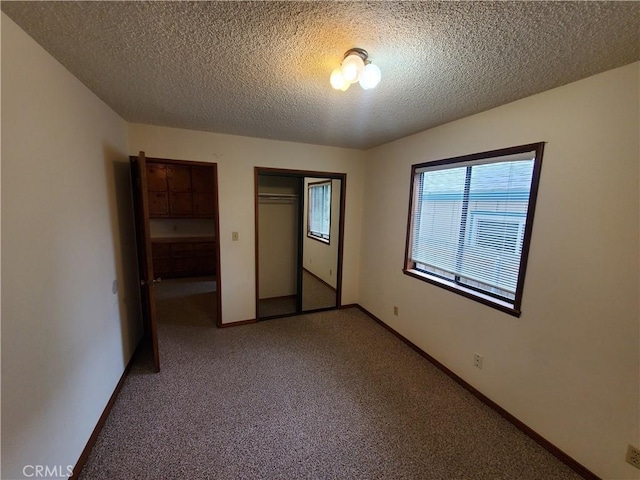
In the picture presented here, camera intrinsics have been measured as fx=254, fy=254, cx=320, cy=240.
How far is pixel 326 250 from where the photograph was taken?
4398mm

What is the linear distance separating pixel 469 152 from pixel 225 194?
260cm

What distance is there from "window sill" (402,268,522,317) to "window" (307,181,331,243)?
1.75 metres

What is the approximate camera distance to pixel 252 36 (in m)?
1.24

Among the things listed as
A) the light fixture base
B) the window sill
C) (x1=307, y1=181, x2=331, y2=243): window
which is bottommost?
the window sill

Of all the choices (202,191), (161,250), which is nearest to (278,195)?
(202,191)

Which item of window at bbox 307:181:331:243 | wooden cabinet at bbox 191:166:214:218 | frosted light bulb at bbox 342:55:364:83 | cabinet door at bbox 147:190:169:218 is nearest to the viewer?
frosted light bulb at bbox 342:55:364:83

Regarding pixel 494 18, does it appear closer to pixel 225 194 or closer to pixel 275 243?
pixel 225 194

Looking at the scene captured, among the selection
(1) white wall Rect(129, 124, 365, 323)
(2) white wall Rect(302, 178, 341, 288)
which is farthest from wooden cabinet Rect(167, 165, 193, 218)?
(2) white wall Rect(302, 178, 341, 288)

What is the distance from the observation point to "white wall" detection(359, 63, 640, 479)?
1.39 metres

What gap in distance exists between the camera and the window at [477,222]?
6.14 ft

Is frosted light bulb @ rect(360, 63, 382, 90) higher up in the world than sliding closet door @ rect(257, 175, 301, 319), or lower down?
higher up

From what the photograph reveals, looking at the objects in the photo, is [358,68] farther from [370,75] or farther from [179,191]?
[179,191]

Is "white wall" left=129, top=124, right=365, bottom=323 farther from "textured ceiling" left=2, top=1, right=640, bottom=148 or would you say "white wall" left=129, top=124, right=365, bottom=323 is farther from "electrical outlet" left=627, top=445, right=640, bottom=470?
"electrical outlet" left=627, top=445, right=640, bottom=470

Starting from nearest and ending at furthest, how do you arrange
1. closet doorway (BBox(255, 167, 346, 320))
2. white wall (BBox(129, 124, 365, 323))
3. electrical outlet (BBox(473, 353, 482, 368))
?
electrical outlet (BBox(473, 353, 482, 368)), white wall (BBox(129, 124, 365, 323)), closet doorway (BBox(255, 167, 346, 320))
